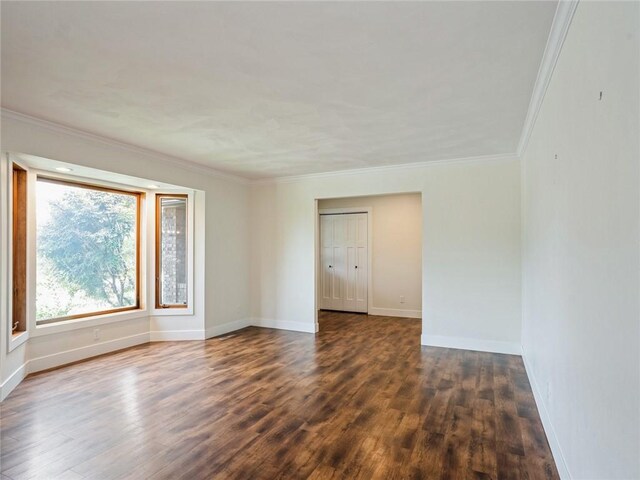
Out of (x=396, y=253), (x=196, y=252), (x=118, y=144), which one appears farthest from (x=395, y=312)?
(x=118, y=144)

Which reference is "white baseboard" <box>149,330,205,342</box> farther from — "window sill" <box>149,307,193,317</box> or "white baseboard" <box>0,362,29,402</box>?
"white baseboard" <box>0,362,29,402</box>

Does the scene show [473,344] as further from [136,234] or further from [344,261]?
[136,234]

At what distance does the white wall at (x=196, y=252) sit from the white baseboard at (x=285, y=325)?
0.23 metres

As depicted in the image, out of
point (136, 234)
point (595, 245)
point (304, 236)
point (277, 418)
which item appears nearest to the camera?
point (595, 245)

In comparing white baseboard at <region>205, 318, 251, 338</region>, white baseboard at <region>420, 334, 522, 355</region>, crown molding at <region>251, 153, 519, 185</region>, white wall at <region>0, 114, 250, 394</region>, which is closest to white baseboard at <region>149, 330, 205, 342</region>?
white wall at <region>0, 114, 250, 394</region>

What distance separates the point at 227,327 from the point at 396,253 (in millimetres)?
3486

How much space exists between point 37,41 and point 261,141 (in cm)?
210

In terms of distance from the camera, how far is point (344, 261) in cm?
757

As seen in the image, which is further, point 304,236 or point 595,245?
point 304,236

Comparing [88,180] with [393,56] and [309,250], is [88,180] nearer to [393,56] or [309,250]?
[309,250]

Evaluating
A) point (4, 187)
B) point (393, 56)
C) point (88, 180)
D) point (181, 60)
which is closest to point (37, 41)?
point (181, 60)

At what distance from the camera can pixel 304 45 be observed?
2.06 metres

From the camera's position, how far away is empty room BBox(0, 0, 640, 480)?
1655mm

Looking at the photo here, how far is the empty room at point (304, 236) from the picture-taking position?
1655 mm
